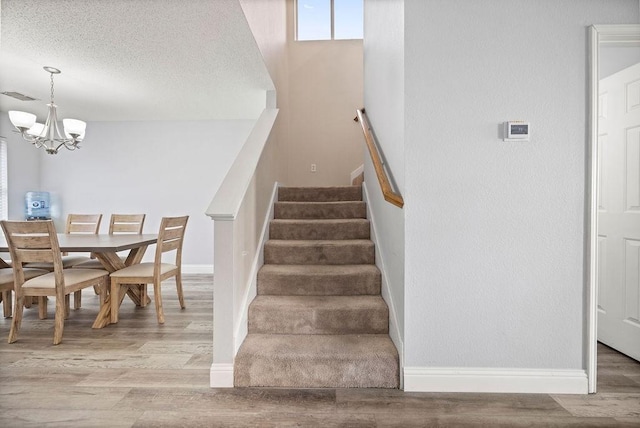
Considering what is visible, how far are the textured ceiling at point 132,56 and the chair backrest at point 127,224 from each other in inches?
59.3

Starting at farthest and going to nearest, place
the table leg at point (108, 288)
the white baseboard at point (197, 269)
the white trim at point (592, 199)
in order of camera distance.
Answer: the white baseboard at point (197, 269), the table leg at point (108, 288), the white trim at point (592, 199)

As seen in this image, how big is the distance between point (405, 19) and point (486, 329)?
182 cm

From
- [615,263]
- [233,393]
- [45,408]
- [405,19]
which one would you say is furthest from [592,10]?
[45,408]

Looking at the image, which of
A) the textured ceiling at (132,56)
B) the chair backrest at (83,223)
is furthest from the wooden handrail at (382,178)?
the chair backrest at (83,223)

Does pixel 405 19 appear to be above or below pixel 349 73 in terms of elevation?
below

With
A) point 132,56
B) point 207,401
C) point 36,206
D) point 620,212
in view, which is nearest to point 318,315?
point 207,401

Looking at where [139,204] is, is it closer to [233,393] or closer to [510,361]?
[233,393]

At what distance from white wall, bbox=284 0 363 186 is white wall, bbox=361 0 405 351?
1.79 metres

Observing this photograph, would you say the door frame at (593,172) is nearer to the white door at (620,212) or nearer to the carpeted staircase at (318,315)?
the white door at (620,212)

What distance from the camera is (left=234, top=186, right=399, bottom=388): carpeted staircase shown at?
190cm

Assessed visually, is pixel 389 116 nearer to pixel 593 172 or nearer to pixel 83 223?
pixel 593 172

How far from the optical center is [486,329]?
1.86m

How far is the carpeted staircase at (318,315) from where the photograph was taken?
1.90 m

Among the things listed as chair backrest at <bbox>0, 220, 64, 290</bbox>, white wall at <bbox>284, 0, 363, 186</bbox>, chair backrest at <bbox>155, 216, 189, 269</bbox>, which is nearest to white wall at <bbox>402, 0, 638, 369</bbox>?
chair backrest at <bbox>155, 216, 189, 269</bbox>
